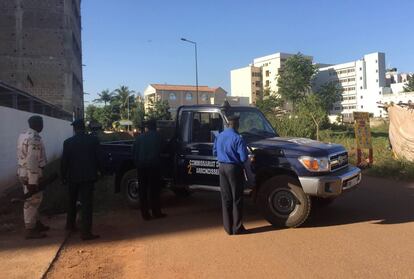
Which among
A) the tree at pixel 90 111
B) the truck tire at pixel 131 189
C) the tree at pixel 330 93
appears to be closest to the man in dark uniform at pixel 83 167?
the truck tire at pixel 131 189

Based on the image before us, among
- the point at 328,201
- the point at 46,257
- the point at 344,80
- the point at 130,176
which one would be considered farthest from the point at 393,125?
the point at 344,80

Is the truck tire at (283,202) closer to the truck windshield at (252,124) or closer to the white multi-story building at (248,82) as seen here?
the truck windshield at (252,124)

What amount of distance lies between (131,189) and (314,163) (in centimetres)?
413

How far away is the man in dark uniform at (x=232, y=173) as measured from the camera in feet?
23.6

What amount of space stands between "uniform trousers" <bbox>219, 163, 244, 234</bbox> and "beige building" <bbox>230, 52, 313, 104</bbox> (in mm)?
133276

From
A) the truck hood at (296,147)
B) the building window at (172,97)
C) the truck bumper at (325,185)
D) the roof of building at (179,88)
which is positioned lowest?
the truck bumper at (325,185)

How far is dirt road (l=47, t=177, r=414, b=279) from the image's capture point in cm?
554

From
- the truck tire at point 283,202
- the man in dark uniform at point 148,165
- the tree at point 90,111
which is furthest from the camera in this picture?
the tree at point 90,111

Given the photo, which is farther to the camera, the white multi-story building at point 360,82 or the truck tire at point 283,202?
the white multi-story building at point 360,82

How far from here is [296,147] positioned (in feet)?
24.5

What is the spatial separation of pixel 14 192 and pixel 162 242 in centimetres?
657

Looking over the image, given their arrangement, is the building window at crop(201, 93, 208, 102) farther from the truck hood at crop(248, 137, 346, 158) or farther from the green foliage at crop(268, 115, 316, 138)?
the truck hood at crop(248, 137, 346, 158)

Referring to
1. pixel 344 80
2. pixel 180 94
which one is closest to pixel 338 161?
pixel 180 94

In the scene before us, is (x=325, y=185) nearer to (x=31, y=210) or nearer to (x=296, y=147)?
(x=296, y=147)
